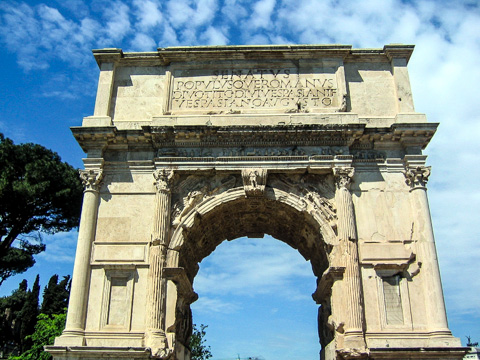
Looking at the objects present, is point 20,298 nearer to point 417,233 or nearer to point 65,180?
point 65,180

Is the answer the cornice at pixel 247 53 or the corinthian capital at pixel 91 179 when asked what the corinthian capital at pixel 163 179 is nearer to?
the corinthian capital at pixel 91 179

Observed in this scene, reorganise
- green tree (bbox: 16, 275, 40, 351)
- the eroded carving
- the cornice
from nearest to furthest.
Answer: the eroded carving < the cornice < green tree (bbox: 16, 275, 40, 351)

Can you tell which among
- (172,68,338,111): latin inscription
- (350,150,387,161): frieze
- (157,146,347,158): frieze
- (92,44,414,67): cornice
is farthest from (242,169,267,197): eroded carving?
(92,44,414,67): cornice

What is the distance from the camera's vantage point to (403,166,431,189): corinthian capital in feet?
40.3

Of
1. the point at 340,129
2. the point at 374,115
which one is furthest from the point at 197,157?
the point at 374,115

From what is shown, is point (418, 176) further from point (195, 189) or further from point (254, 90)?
point (195, 189)

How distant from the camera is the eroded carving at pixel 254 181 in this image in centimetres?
1233

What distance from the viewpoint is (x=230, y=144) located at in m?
12.7

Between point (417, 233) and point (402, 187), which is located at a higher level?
point (402, 187)

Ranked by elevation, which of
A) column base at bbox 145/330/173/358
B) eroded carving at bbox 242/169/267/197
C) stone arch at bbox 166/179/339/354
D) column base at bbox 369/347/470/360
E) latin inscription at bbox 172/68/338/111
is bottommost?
column base at bbox 369/347/470/360

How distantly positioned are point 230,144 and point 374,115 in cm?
380

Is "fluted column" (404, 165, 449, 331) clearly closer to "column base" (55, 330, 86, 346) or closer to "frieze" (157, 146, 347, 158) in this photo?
"frieze" (157, 146, 347, 158)

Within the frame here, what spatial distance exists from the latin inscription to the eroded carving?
1878 mm

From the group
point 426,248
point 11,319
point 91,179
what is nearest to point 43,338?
point 11,319
